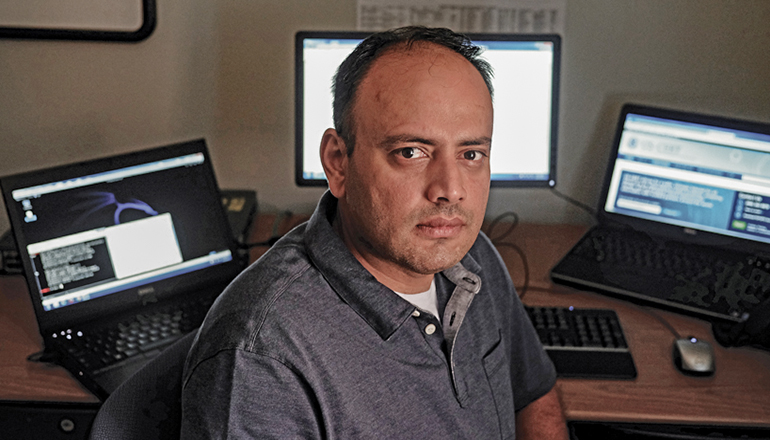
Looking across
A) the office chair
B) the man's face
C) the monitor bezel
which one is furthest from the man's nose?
the monitor bezel

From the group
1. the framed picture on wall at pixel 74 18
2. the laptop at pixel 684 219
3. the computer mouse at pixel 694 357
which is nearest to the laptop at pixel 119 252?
the framed picture on wall at pixel 74 18

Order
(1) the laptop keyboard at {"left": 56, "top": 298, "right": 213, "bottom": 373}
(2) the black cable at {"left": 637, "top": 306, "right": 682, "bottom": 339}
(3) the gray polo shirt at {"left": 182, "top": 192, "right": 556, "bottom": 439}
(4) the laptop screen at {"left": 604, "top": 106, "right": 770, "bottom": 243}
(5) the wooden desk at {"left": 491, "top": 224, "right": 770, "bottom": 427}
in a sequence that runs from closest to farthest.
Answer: (3) the gray polo shirt at {"left": 182, "top": 192, "right": 556, "bottom": 439} → (5) the wooden desk at {"left": 491, "top": 224, "right": 770, "bottom": 427} → (1) the laptop keyboard at {"left": 56, "top": 298, "right": 213, "bottom": 373} → (2) the black cable at {"left": 637, "top": 306, "right": 682, "bottom": 339} → (4) the laptop screen at {"left": 604, "top": 106, "right": 770, "bottom": 243}

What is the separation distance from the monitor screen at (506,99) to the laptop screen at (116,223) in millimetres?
261

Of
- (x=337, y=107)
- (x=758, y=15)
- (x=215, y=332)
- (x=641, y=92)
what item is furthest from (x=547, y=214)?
(x=215, y=332)

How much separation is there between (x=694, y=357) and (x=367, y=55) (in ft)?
Answer: 2.73

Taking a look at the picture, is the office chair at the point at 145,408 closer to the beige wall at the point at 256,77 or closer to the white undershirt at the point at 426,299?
the white undershirt at the point at 426,299

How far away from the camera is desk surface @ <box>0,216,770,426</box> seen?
117cm

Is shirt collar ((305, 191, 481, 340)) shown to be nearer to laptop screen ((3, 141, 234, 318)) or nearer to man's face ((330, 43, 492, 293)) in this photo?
man's face ((330, 43, 492, 293))

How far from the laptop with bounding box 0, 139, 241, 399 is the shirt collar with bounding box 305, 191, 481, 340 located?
556mm

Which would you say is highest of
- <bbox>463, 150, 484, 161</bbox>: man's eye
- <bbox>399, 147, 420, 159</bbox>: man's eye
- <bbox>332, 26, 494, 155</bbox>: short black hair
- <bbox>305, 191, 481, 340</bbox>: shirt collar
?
<bbox>332, 26, 494, 155</bbox>: short black hair

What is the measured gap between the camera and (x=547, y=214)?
1.88 metres

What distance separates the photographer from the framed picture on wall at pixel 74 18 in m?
1.66

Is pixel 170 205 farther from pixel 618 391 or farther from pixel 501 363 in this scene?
pixel 618 391

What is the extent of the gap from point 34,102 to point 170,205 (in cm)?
58
